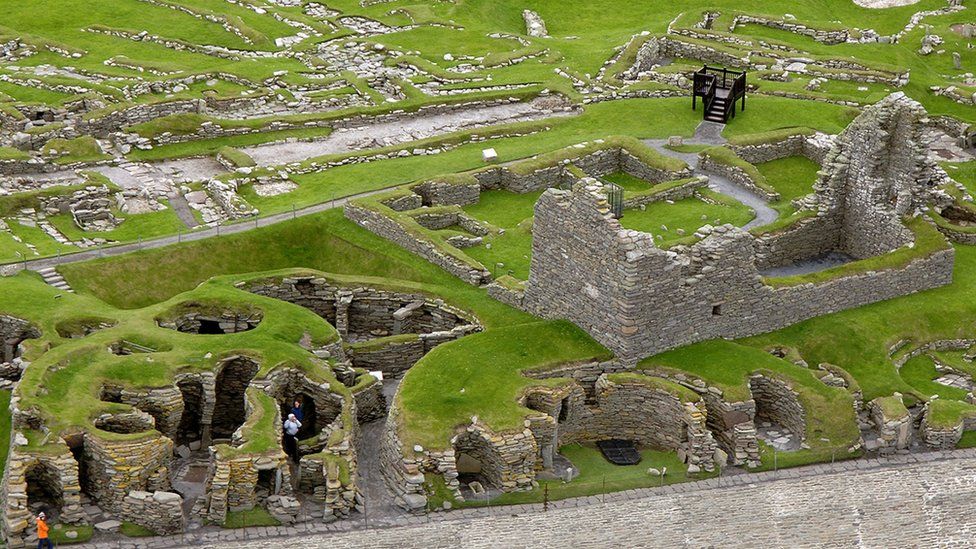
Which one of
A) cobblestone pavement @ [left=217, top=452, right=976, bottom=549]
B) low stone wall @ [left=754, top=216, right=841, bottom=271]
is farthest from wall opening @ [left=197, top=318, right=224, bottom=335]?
low stone wall @ [left=754, top=216, right=841, bottom=271]

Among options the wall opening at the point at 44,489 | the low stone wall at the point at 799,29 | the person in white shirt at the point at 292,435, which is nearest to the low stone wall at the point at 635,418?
the person in white shirt at the point at 292,435

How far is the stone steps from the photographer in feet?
263

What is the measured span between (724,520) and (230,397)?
21.0 metres

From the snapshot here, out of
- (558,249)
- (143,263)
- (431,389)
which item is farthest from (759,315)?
(143,263)

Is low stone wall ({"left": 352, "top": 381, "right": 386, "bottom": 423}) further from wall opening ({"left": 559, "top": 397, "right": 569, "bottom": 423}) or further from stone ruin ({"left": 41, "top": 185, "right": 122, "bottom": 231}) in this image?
stone ruin ({"left": 41, "top": 185, "right": 122, "bottom": 231})

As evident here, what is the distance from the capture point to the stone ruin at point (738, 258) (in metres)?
73.0

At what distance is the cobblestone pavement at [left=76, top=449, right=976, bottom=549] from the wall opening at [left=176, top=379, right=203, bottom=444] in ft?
26.7

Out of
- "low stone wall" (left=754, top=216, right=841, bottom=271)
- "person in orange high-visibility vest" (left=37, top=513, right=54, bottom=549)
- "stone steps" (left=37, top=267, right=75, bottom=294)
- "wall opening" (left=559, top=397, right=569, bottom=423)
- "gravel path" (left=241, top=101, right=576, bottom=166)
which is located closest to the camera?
"person in orange high-visibility vest" (left=37, top=513, right=54, bottom=549)

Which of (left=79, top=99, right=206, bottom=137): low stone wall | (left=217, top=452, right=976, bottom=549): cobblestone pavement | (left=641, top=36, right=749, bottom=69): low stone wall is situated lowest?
(left=641, top=36, right=749, bottom=69): low stone wall

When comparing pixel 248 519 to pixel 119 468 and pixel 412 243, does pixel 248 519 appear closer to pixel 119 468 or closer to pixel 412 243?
pixel 119 468

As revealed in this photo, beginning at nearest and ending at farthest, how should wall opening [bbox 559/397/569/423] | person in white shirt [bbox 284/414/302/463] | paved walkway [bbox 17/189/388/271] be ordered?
person in white shirt [bbox 284/414/302/463] < wall opening [bbox 559/397/569/423] < paved walkway [bbox 17/189/388/271]

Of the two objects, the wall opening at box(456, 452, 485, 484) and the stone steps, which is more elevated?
the stone steps

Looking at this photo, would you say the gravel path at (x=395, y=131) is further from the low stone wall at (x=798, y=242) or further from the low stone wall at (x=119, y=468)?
the low stone wall at (x=119, y=468)

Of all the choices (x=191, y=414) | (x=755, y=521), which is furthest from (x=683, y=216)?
(x=191, y=414)
